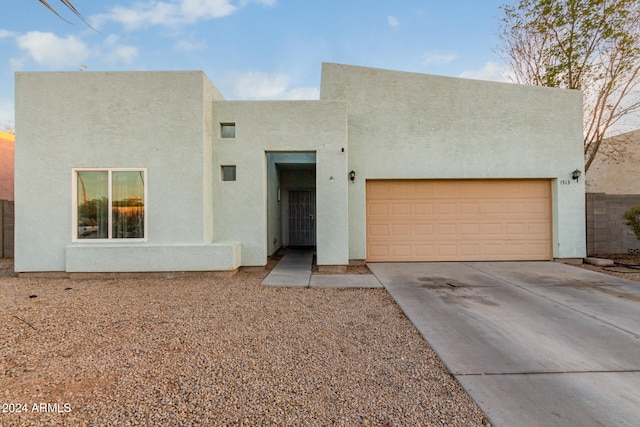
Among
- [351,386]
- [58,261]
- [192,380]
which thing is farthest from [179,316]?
[58,261]

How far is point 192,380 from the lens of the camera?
260 cm

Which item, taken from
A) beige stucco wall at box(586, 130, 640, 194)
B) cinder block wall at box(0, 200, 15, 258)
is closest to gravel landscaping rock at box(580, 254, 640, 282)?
beige stucco wall at box(586, 130, 640, 194)

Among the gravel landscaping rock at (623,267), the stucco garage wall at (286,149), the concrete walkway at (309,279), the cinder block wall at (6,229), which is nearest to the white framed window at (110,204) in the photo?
the stucco garage wall at (286,149)

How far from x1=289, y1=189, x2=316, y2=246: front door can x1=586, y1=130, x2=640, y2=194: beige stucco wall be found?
11306mm

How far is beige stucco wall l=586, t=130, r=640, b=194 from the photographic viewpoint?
40.4 ft

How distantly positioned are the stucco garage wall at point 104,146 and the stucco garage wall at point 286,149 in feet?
2.21

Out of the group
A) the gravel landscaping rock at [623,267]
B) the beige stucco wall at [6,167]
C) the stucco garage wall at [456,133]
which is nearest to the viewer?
the gravel landscaping rock at [623,267]

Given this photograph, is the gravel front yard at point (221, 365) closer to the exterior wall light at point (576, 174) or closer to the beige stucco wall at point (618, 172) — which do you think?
the exterior wall light at point (576, 174)

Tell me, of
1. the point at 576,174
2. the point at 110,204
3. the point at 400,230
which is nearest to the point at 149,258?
the point at 110,204

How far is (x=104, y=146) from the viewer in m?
6.68

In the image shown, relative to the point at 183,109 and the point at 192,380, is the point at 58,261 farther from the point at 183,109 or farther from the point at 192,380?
the point at 192,380

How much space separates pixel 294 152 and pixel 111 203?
428 centimetres

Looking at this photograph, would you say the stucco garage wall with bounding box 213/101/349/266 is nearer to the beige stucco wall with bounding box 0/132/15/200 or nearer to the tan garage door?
the tan garage door

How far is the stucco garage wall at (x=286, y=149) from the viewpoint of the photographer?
7.18 meters
